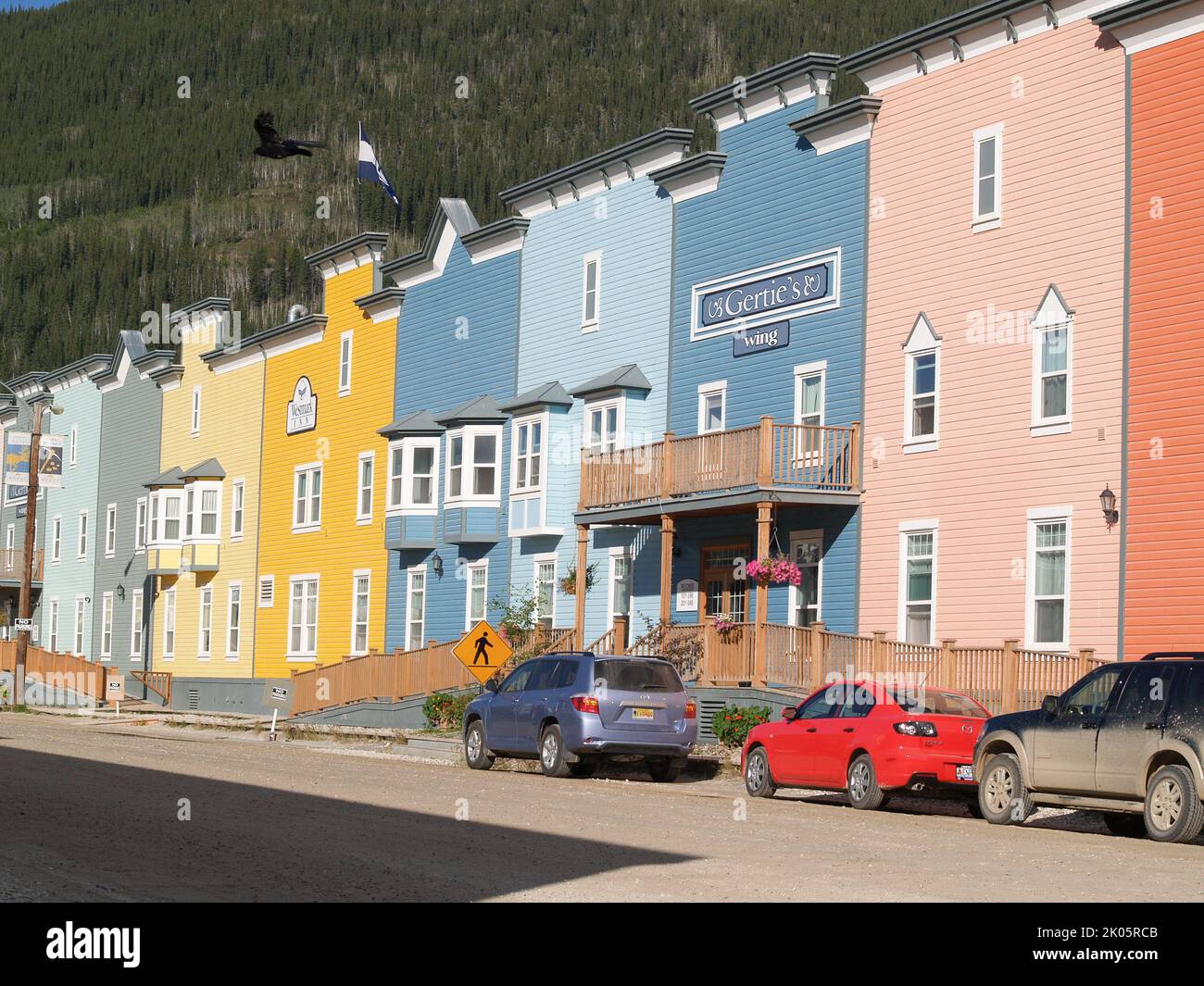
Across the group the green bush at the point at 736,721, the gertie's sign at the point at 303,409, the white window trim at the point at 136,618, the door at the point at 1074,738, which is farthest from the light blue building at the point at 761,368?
the white window trim at the point at 136,618

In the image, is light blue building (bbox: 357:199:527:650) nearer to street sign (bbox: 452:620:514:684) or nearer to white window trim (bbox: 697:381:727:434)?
white window trim (bbox: 697:381:727:434)

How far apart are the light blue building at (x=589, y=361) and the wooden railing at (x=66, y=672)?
19256 millimetres

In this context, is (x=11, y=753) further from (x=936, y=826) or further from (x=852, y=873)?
(x=852, y=873)

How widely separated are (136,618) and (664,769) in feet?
128

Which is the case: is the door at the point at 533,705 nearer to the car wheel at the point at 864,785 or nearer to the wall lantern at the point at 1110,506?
the car wheel at the point at 864,785

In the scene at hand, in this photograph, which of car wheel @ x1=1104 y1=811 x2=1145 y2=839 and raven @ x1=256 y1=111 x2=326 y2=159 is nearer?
car wheel @ x1=1104 y1=811 x2=1145 y2=839

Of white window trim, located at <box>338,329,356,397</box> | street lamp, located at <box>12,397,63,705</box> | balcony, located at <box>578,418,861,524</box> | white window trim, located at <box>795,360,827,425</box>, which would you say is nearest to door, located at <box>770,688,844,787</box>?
balcony, located at <box>578,418,861,524</box>

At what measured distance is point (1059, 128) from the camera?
26469 mm

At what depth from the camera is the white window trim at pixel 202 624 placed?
54875 mm

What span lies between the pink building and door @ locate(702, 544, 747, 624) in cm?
361

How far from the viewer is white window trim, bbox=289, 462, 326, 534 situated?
162 feet

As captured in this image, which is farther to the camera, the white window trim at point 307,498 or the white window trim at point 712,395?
the white window trim at point 307,498
